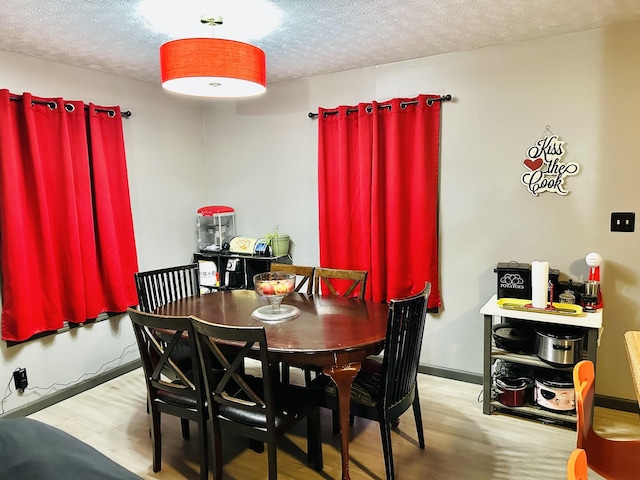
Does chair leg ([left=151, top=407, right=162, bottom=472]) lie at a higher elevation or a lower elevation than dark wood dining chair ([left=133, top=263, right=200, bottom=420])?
lower

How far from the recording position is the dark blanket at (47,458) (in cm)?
131

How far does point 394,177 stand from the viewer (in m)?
3.29

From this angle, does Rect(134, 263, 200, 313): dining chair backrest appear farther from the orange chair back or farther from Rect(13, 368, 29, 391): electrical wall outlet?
the orange chair back

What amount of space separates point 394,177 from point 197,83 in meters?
1.57

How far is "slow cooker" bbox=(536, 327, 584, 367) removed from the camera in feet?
8.28

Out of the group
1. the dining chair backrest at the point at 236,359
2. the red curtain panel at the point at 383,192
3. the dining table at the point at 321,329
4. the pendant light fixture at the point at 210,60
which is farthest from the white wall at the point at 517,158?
the dining chair backrest at the point at 236,359

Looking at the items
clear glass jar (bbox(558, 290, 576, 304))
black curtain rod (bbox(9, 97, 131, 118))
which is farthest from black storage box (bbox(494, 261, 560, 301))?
black curtain rod (bbox(9, 97, 131, 118))

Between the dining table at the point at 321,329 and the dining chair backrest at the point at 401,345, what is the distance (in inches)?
3.0

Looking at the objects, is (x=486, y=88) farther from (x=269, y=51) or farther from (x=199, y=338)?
(x=199, y=338)

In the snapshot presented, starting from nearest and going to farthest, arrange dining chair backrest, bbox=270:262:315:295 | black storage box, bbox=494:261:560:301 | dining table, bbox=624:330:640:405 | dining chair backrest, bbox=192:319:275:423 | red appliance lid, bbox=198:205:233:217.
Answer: dining table, bbox=624:330:640:405 < dining chair backrest, bbox=192:319:275:423 < black storage box, bbox=494:261:560:301 < dining chair backrest, bbox=270:262:315:295 < red appliance lid, bbox=198:205:233:217

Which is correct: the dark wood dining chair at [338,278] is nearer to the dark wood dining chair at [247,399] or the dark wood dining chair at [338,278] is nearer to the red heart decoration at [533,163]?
the dark wood dining chair at [247,399]

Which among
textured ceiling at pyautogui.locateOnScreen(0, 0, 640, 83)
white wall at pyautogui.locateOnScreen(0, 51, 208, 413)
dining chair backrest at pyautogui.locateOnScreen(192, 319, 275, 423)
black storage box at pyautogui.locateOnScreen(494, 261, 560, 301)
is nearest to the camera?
dining chair backrest at pyautogui.locateOnScreen(192, 319, 275, 423)

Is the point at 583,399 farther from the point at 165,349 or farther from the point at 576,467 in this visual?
the point at 165,349

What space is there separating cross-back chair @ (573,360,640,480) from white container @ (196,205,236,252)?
10.4ft
